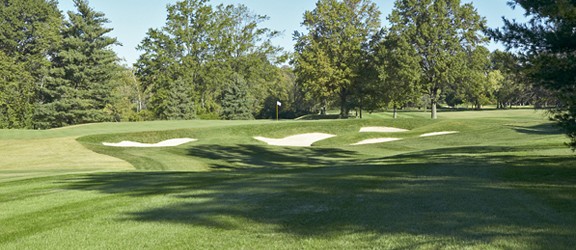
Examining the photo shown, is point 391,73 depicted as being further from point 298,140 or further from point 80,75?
point 80,75

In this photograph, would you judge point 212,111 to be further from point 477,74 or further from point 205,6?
point 477,74

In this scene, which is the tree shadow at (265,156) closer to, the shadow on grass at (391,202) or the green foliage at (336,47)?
the shadow on grass at (391,202)

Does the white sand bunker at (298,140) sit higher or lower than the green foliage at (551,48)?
lower

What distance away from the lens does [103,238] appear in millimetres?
6223

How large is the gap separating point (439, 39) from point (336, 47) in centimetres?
1322

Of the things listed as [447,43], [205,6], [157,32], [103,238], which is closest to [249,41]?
[205,6]

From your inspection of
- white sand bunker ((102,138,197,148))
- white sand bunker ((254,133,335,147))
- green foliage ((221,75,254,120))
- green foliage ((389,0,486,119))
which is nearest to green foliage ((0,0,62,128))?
green foliage ((221,75,254,120))

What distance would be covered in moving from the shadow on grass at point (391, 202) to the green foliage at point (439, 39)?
33733 millimetres

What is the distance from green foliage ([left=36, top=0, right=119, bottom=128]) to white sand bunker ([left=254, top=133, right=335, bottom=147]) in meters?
34.0

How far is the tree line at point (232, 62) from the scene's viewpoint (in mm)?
45469

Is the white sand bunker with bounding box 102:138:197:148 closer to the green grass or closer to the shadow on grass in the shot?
the green grass

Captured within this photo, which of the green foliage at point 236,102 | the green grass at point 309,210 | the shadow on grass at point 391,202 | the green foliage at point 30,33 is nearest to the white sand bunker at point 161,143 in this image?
the green grass at point 309,210

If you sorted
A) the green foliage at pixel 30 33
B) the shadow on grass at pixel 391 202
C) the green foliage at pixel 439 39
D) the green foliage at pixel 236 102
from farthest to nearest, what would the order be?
the green foliage at pixel 236 102 → the green foliage at pixel 30 33 → the green foliage at pixel 439 39 → the shadow on grass at pixel 391 202

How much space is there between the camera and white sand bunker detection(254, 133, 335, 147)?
31.2 meters
